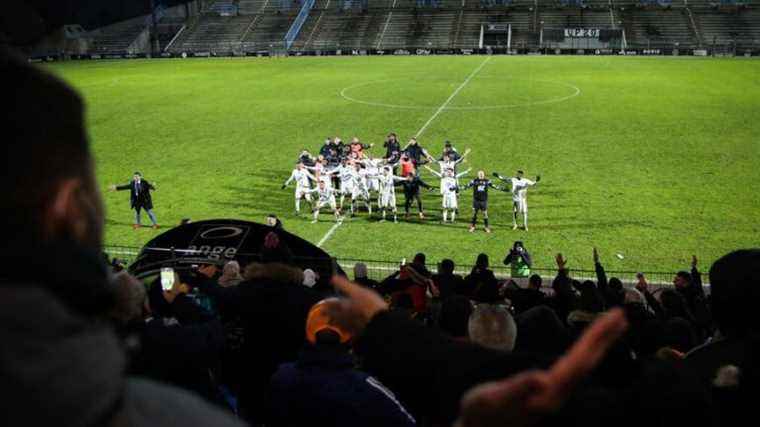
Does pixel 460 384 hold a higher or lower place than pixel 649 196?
higher

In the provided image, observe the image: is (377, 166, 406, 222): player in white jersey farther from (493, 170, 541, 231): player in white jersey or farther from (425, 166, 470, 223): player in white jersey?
(493, 170, 541, 231): player in white jersey

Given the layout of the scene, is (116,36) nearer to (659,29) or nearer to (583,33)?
(583,33)

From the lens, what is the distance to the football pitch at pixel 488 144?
21062 mm

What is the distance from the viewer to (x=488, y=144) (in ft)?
109

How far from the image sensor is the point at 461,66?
65.5 m

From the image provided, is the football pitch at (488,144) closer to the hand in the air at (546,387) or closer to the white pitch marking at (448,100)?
the white pitch marking at (448,100)

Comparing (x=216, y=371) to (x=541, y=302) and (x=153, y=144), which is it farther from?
(x=153, y=144)

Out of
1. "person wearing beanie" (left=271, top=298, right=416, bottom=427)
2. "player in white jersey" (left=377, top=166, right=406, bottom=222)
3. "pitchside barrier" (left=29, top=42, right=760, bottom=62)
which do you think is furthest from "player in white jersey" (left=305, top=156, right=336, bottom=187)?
"pitchside barrier" (left=29, top=42, right=760, bottom=62)

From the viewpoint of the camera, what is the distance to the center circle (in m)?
43.8

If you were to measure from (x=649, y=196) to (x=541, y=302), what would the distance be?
54.5ft

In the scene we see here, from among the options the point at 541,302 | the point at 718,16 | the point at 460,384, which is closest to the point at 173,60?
the point at 718,16

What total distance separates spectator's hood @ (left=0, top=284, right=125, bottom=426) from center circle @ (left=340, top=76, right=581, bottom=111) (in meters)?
41.5

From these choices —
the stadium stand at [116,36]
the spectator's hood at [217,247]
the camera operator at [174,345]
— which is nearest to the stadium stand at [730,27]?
the stadium stand at [116,36]

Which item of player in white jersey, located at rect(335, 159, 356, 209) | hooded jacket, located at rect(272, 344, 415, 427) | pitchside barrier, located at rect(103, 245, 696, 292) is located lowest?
pitchside barrier, located at rect(103, 245, 696, 292)
